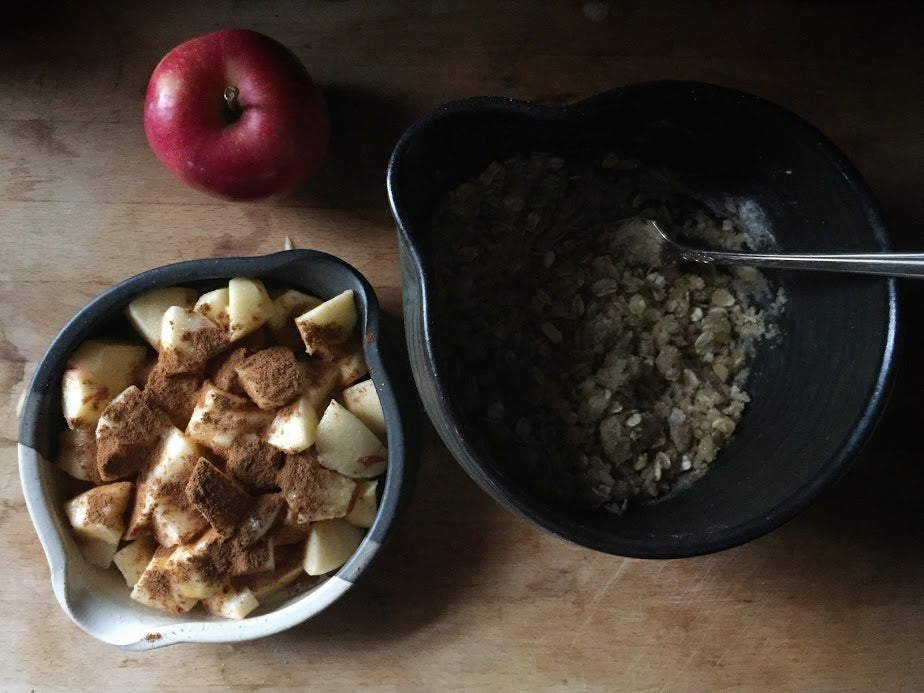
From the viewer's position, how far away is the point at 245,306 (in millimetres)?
903

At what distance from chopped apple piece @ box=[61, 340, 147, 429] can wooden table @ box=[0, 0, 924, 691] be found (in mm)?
121

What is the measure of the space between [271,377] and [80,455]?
25 cm

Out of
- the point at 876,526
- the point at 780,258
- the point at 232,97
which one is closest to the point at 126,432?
the point at 232,97

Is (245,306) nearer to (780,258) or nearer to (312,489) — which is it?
(312,489)

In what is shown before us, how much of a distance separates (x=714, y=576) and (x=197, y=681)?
0.68 metres

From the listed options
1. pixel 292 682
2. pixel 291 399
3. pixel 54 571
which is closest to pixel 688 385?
pixel 291 399

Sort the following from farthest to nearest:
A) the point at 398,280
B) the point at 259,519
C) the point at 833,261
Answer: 1. the point at 398,280
2. the point at 259,519
3. the point at 833,261

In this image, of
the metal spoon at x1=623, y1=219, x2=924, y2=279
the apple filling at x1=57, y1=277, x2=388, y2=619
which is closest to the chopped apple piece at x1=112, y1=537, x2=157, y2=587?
the apple filling at x1=57, y1=277, x2=388, y2=619

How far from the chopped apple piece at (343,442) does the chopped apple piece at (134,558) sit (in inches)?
9.6

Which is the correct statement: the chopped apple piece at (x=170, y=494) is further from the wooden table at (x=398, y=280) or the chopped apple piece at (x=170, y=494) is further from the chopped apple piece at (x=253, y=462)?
the wooden table at (x=398, y=280)

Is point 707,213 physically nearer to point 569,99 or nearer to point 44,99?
point 569,99

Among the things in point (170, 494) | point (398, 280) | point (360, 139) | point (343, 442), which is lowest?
point (170, 494)

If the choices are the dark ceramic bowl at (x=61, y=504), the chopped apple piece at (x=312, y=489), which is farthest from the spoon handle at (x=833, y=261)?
the chopped apple piece at (x=312, y=489)

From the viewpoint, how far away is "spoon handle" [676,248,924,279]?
71cm
